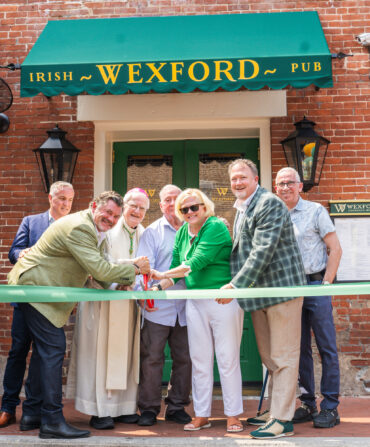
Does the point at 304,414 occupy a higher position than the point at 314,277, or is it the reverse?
the point at 314,277

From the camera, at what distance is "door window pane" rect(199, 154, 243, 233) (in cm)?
656

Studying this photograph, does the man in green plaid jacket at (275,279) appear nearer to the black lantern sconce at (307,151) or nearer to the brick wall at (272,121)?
the black lantern sconce at (307,151)

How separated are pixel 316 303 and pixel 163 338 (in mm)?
1359

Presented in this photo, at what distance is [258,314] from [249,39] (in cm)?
304

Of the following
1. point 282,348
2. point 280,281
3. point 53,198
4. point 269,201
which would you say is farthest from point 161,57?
point 282,348

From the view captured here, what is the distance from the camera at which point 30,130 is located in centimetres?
640

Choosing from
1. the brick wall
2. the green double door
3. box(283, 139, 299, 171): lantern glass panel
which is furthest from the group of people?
the green double door

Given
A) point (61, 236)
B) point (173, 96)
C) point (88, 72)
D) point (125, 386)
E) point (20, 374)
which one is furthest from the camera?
point (173, 96)

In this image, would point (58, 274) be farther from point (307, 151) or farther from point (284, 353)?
point (307, 151)

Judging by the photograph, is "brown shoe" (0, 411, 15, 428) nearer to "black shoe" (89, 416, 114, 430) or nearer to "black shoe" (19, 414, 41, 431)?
"black shoe" (19, 414, 41, 431)

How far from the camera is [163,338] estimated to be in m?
4.64

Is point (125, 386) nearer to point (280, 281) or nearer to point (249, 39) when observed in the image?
point (280, 281)

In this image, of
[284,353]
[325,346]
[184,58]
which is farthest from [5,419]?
[184,58]

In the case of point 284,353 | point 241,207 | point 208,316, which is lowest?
point 284,353
